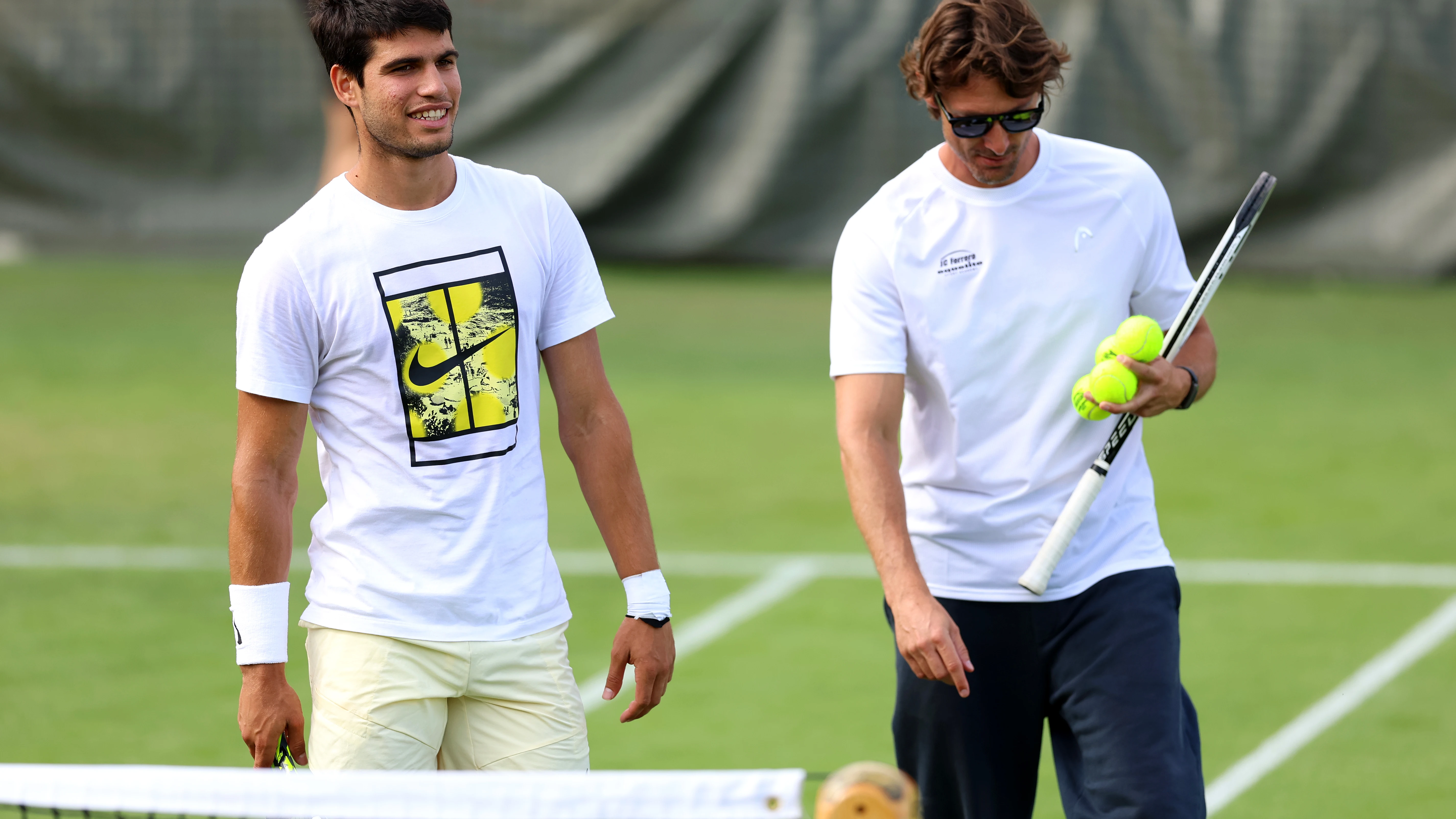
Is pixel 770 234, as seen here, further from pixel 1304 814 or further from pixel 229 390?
pixel 1304 814

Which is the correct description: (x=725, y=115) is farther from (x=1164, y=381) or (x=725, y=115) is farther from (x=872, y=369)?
(x=1164, y=381)

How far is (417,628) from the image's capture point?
360 centimetres

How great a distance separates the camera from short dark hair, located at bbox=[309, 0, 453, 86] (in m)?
3.55

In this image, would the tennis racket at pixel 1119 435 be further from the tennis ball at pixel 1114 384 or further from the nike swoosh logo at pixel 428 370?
the nike swoosh logo at pixel 428 370

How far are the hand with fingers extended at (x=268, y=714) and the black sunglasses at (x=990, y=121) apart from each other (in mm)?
1883

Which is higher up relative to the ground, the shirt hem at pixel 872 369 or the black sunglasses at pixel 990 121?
the black sunglasses at pixel 990 121

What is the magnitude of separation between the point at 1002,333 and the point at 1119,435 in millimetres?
357

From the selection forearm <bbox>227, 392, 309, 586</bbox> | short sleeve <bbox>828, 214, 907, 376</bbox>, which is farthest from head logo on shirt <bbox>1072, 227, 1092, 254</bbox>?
forearm <bbox>227, 392, 309, 586</bbox>

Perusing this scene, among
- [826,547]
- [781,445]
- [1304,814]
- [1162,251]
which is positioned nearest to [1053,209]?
[1162,251]

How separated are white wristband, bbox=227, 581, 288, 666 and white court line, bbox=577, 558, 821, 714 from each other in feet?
10.3

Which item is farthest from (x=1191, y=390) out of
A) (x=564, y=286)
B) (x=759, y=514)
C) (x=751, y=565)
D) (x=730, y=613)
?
(x=759, y=514)

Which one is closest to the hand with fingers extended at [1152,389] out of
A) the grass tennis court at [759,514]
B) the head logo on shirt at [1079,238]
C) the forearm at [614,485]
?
the head logo on shirt at [1079,238]

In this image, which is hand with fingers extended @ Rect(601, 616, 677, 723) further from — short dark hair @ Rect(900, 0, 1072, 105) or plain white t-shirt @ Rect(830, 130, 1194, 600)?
short dark hair @ Rect(900, 0, 1072, 105)

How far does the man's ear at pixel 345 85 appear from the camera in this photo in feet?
11.8
